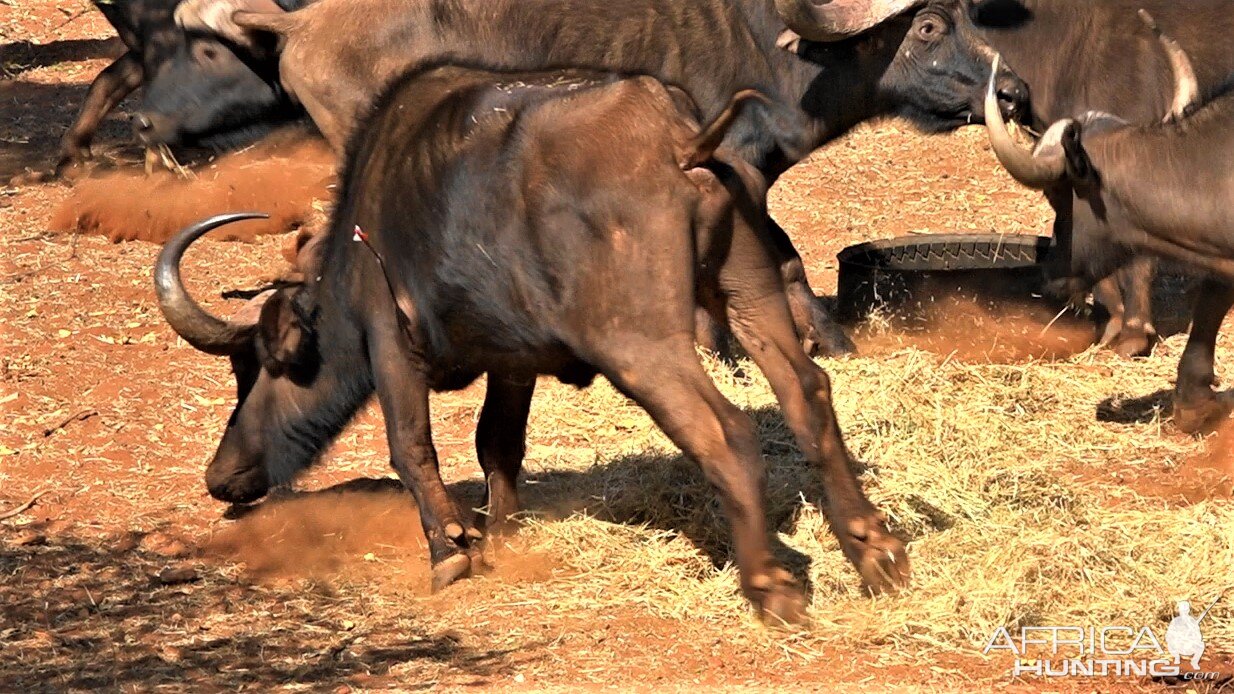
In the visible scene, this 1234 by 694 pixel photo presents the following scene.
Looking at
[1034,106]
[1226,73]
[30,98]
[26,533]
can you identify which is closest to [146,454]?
[26,533]

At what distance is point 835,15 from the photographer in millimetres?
9430

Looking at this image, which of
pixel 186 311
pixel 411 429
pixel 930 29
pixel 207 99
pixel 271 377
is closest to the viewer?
pixel 411 429

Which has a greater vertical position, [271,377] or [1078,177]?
[1078,177]

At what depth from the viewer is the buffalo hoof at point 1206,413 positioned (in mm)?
8695

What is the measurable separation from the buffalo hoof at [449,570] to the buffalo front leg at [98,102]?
8.19m

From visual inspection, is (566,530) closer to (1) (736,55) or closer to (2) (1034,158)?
(2) (1034,158)

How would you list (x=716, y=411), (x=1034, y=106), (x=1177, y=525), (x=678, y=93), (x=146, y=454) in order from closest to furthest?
(x=716, y=411)
(x=678, y=93)
(x=1177, y=525)
(x=146, y=454)
(x=1034, y=106)

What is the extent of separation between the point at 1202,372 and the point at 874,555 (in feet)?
10.1

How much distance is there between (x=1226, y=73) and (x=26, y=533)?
694 cm

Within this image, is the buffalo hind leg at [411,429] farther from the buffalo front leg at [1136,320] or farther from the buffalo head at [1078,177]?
the buffalo front leg at [1136,320]

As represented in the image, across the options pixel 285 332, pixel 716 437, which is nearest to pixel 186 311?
pixel 285 332

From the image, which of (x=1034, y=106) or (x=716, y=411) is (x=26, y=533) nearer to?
(x=716, y=411)

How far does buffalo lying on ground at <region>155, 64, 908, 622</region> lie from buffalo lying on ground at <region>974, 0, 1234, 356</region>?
398cm

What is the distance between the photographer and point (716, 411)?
6.04 meters
